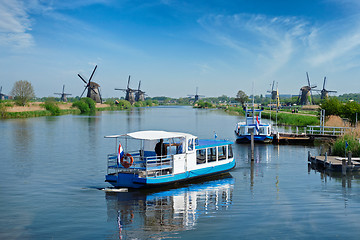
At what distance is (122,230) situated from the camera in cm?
1722

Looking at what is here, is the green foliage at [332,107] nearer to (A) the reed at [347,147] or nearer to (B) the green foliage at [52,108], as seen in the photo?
(A) the reed at [347,147]

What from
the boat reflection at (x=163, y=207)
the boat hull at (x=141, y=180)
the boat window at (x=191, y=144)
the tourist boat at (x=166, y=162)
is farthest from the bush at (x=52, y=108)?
the boat hull at (x=141, y=180)

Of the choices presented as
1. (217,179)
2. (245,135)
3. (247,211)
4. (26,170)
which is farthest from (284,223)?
(245,135)

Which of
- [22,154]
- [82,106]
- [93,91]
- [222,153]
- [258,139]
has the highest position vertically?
→ [93,91]

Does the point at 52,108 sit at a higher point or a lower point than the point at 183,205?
higher

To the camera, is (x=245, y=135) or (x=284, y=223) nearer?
(x=284, y=223)

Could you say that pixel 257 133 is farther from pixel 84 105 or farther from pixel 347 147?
pixel 84 105

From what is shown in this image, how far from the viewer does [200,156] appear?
2820cm

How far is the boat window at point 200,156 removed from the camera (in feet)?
90.8

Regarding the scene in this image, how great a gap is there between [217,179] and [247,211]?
8917 millimetres

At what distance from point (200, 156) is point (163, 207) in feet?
25.9

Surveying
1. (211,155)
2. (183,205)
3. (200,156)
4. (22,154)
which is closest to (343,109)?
(211,155)

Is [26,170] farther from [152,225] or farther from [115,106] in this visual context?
[115,106]

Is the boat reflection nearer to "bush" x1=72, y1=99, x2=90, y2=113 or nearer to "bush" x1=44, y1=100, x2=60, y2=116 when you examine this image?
"bush" x1=44, y1=100, x2=60, y2=116
